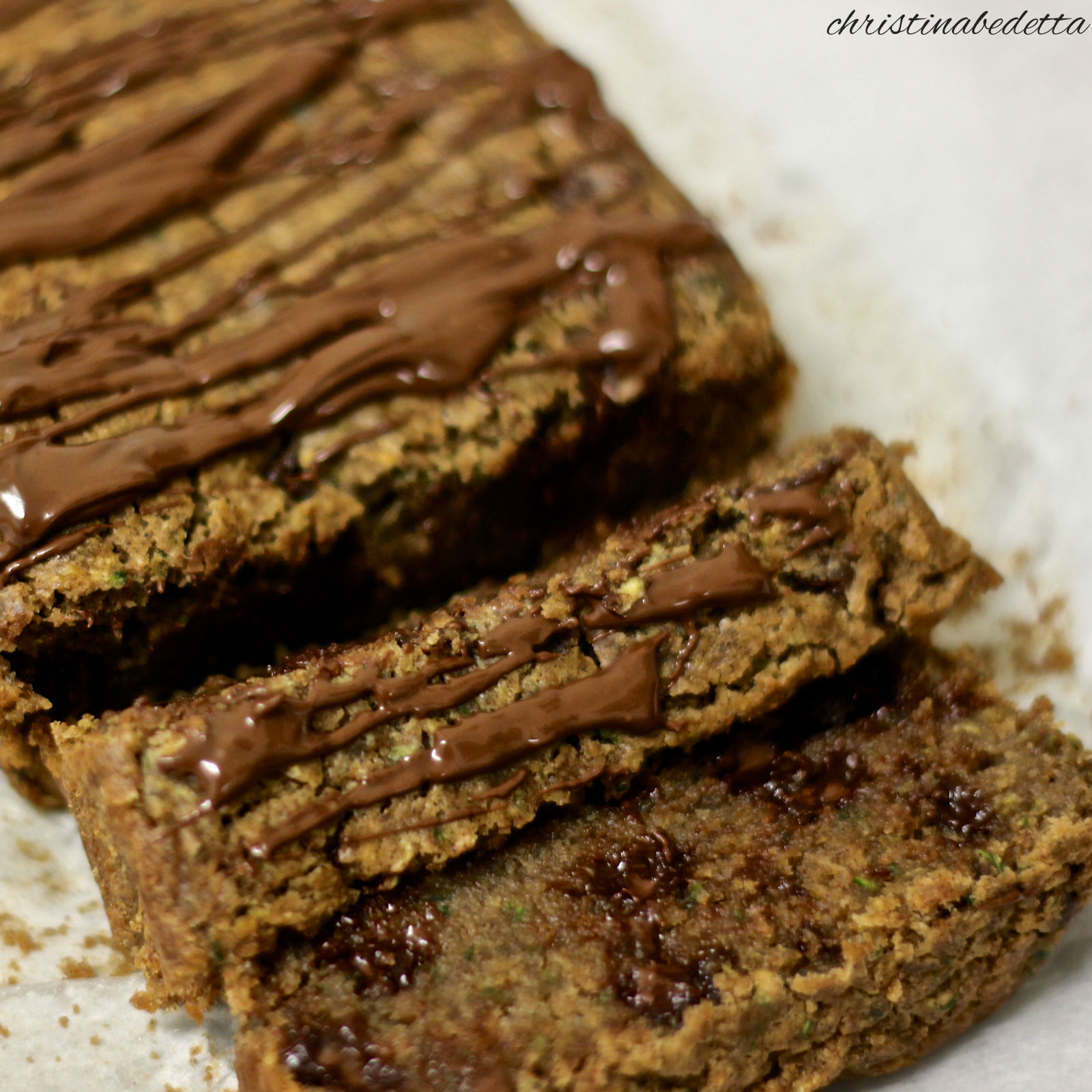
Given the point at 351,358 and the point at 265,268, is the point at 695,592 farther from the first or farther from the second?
the point at 265,268

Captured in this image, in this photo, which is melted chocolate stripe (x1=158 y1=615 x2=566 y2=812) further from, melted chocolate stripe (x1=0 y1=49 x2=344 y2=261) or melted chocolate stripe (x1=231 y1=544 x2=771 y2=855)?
melted chocolate stripe (x1=0 y1=49 x2=344 y2=261)

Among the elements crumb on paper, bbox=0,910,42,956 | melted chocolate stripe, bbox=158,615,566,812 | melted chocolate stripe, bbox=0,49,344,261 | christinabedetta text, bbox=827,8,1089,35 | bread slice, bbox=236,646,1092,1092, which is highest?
christinabedetta text, bbox=827,8,1089,35

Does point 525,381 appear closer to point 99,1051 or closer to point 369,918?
point 369,918

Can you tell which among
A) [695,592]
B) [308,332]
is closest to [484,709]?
[695,592]

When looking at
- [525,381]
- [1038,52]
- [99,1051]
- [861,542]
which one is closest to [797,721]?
[861,542]

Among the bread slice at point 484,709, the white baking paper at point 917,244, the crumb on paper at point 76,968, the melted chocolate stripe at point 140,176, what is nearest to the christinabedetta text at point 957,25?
the white baking paper at point 917,244

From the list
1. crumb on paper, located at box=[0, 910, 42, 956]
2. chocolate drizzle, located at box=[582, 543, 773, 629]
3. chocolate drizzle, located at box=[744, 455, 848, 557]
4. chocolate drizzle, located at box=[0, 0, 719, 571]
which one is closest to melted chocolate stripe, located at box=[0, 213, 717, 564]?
chocolate drizzle, located at box=[0, 0, 719, 571]
